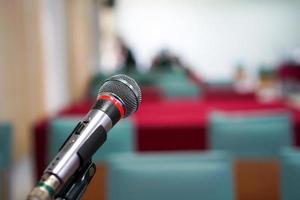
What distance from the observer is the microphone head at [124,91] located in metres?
0.72

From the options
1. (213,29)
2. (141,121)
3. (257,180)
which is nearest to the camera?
(257,180)

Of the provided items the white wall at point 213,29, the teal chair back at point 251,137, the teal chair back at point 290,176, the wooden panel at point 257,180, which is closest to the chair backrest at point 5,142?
the teal chair back at point 251,137

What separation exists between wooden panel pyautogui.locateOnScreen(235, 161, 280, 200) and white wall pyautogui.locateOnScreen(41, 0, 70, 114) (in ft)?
11.9

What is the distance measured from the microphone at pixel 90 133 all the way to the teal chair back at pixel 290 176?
815 millimetres

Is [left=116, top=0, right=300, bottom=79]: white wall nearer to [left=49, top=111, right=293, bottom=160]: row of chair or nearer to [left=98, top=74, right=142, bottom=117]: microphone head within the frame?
[left=49, top=111, right=293, bottom=160]: row of chair

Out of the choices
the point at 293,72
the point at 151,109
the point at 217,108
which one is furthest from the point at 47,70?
the point at 293,72

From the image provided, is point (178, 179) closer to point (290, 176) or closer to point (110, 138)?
point (290, 176)

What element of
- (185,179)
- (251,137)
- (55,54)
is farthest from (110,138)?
(55,54)

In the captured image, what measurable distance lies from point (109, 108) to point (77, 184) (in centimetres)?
13

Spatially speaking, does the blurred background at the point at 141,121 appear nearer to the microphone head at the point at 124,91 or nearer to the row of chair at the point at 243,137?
the row of chair at the point at 243,137

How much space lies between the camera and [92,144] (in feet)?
2.03

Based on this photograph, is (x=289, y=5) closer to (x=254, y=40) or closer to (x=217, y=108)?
(x=254, y=40)

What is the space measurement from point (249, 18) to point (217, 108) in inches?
457

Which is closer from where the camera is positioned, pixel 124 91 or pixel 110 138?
pixel 124 91
